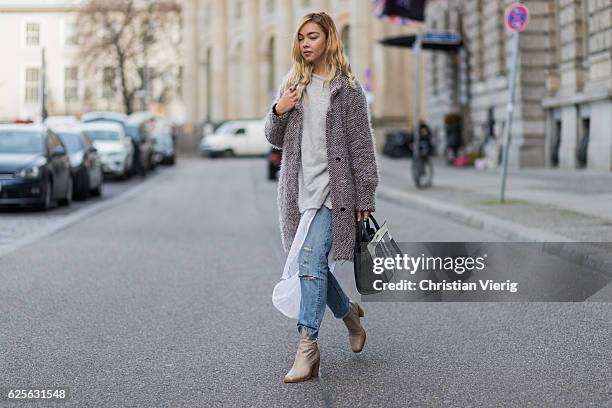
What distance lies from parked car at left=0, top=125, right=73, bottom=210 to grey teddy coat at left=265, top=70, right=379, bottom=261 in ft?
41.1

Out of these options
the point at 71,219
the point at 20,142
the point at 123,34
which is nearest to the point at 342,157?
the point at 71,219

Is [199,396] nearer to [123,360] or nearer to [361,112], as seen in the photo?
[123,360]

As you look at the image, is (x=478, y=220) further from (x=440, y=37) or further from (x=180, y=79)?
(x=180, y=79)

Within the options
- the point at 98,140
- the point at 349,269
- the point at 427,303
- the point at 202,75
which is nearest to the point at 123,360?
the point at 427,303

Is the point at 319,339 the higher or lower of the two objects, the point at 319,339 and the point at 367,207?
the lower

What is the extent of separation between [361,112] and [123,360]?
1967 mm

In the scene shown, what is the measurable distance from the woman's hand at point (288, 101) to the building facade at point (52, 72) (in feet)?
172

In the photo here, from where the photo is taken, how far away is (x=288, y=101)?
5.42 m

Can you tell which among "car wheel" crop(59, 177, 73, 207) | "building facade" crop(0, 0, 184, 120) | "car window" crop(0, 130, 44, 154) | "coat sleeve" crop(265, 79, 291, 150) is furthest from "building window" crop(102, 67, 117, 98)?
"coat sleeve" crop(265, 79, 291, 150)

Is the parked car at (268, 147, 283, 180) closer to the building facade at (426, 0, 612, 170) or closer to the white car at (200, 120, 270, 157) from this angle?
the building facade at (426, 0, 612, 170)

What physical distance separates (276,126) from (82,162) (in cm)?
1644

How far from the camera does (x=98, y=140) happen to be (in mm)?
31141

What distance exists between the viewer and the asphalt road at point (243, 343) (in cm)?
523

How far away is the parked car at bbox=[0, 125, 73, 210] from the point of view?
56.8 feet
